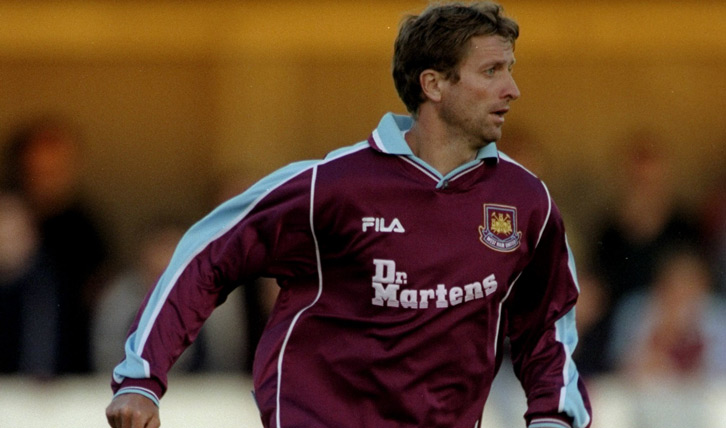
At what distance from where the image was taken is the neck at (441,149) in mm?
5020

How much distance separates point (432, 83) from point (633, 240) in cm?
343

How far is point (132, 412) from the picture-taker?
4.64 meters

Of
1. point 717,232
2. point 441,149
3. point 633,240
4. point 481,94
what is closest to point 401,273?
point 441,149

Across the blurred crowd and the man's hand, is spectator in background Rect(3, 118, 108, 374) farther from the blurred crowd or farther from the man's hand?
the man's hand

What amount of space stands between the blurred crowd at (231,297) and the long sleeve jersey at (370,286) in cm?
302

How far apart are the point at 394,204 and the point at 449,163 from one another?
253 mm

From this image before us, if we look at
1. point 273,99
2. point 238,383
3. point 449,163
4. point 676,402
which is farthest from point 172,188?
point 449,163

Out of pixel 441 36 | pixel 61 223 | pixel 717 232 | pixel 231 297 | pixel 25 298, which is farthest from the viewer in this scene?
pixel 717 232

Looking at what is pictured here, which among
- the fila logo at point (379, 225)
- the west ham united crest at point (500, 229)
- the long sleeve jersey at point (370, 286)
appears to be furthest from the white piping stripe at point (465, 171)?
the fila logo at point (379, 225)

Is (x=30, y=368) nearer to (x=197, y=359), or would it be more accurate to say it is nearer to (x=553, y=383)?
(x=197, y=359)

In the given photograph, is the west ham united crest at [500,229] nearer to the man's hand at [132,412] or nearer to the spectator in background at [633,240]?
the man's hand at [132,412]

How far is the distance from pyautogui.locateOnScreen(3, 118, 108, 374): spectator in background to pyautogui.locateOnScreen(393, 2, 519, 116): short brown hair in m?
3.53

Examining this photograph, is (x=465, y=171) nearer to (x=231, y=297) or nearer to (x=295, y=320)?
(x=295, y=320)

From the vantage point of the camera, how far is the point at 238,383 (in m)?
9.06
